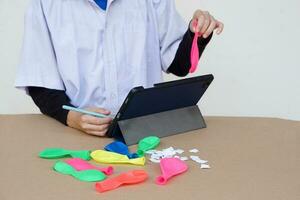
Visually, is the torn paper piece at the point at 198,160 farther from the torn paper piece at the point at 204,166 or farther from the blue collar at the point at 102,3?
the blue collar at the point at 102,3

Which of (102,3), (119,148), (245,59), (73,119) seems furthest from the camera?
(245,59)

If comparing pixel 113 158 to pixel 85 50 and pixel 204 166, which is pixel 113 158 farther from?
pixel 85 50

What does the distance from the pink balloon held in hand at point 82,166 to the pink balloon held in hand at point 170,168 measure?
69 mm

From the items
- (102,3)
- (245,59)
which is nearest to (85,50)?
(102,3)

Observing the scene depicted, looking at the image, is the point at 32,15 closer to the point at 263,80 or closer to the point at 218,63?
the point at 218,63

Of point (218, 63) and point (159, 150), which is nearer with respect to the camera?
point (159, 150)

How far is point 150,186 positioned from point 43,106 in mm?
405

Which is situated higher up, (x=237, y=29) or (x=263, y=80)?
(x=237, y=29)

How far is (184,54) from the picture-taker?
0.94m

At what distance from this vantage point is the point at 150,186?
542 millimetres

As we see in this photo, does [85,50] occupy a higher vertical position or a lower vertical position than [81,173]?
higher

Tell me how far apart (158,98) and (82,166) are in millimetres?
185

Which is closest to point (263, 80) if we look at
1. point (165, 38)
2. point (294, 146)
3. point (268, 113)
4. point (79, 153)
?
point (268, 113)

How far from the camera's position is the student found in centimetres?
87
